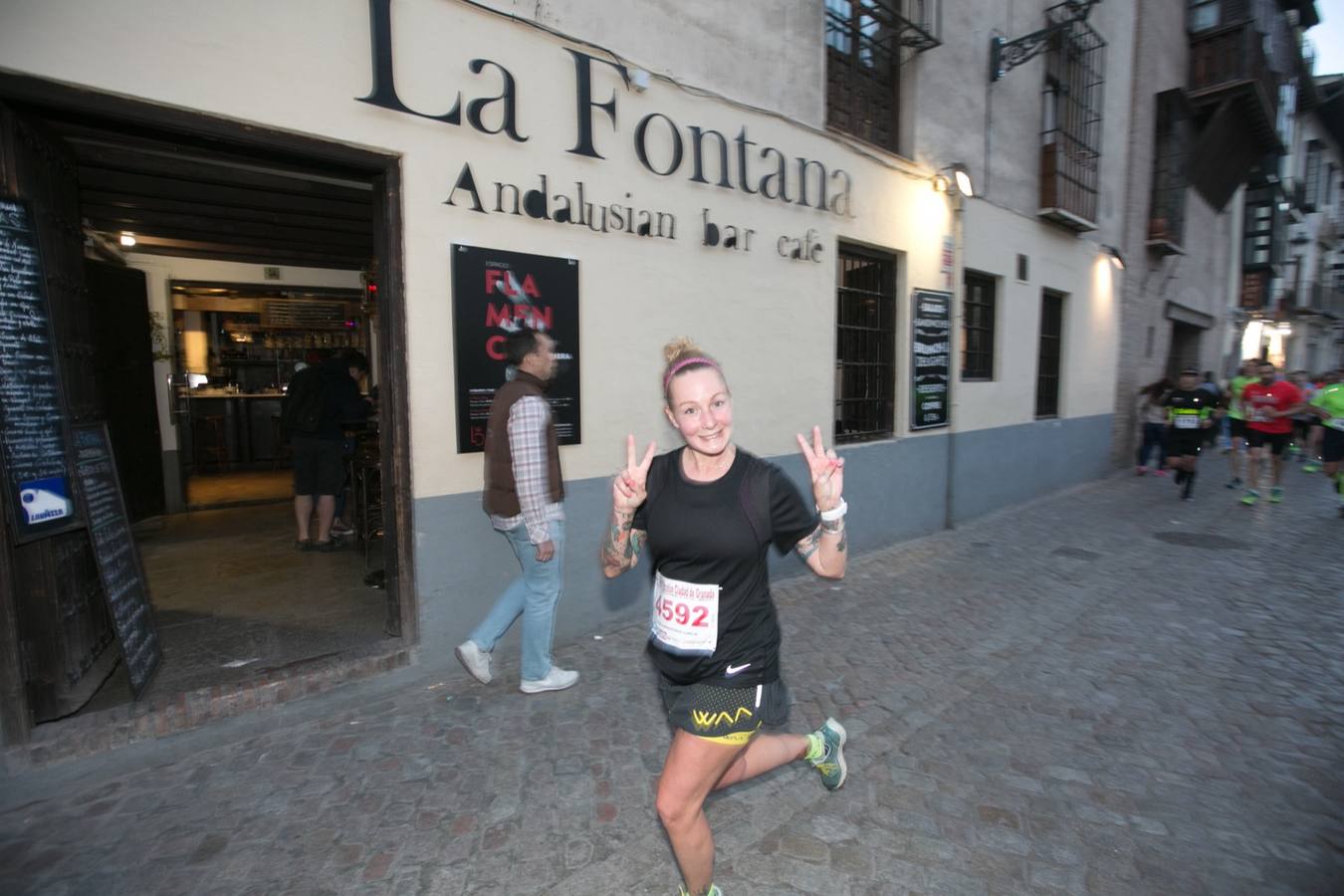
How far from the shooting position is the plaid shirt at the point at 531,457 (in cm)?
356

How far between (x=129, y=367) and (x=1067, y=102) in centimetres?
1228

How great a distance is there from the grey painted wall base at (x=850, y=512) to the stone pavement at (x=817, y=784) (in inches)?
10.6

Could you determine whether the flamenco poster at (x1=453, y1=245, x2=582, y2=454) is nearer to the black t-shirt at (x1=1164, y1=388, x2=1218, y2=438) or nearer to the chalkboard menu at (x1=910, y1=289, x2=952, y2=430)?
the chalkboard menu at (x1=910, y1=289, x2=952, y2=430)

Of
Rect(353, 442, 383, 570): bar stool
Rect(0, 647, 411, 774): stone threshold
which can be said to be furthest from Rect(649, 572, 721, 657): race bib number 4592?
Rect(353, 442, 383, 570): bar stool

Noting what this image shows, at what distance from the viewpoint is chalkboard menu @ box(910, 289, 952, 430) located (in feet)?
24.8

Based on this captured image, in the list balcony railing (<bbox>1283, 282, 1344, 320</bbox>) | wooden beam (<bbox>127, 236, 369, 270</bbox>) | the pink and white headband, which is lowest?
the pink and white headband

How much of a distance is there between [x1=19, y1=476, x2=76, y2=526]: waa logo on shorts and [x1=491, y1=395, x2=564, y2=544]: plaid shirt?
1.98 m

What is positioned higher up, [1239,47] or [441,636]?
[1239,47]

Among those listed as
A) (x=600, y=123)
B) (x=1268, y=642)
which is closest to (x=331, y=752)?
(x=600, y=123)

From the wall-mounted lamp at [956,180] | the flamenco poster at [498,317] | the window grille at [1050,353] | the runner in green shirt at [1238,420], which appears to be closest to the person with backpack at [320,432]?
the flamenco poster at [498,317]

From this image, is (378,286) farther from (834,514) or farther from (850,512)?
(850,512)

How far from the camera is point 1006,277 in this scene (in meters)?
9.09

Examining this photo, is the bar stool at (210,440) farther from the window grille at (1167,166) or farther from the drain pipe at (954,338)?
the window grille at (1167,166)

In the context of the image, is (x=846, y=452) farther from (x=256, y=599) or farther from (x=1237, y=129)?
(x=1237, y=129)
